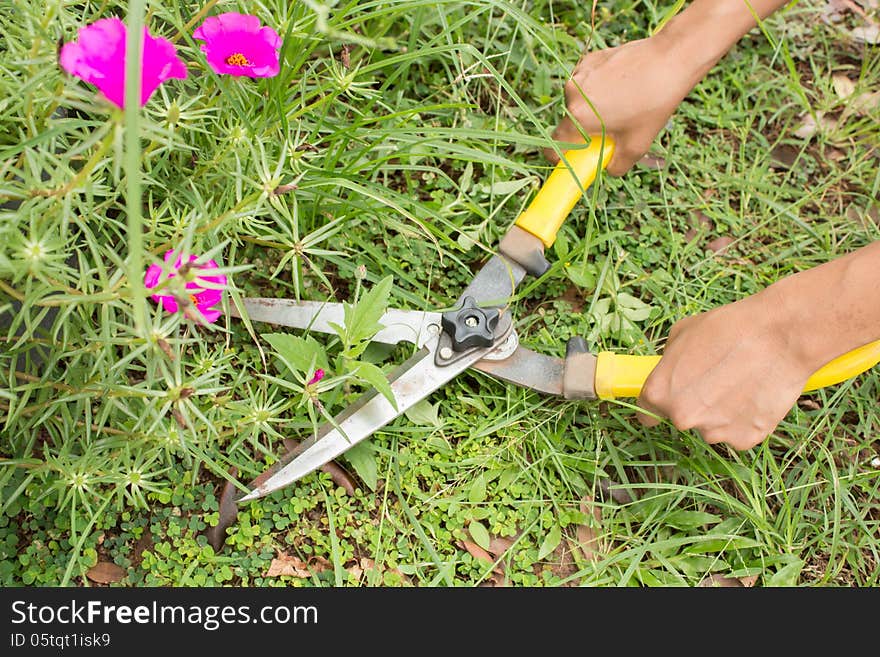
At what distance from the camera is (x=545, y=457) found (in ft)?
7.71

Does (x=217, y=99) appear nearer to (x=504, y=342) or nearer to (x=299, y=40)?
(x=299, y=40)

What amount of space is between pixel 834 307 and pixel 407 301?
3.60 feet

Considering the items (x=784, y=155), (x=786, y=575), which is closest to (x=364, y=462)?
(x=786, y=575)

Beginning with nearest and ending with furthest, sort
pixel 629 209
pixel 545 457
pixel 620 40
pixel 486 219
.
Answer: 1. pixel 545 457
2. pixel 486 219
3. pixel 629 209
4. pixel 620 40

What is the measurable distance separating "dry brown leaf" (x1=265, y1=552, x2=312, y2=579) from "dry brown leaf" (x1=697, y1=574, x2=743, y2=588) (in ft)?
3.47

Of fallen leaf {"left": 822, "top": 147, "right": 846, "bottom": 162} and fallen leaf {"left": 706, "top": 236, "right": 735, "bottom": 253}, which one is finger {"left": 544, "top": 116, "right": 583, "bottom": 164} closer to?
fallen leaf {"left": 706, "top": 236, "right": 735, "bottom": 253}

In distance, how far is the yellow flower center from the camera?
168cm

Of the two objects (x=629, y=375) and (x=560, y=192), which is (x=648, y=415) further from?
(x=560, y=192)

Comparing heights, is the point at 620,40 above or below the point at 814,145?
above

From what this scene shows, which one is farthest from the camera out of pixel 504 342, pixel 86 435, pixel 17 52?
pixel 504 342

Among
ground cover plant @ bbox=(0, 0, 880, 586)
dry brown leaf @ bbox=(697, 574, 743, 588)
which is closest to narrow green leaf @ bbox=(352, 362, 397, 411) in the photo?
ground cover plant @ bbox=(0, 0, 880, 586)

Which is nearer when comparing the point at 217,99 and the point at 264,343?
the point at 217,99

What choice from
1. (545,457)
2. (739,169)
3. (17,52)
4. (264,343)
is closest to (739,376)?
(545,457)

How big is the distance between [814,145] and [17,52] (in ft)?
7.98
